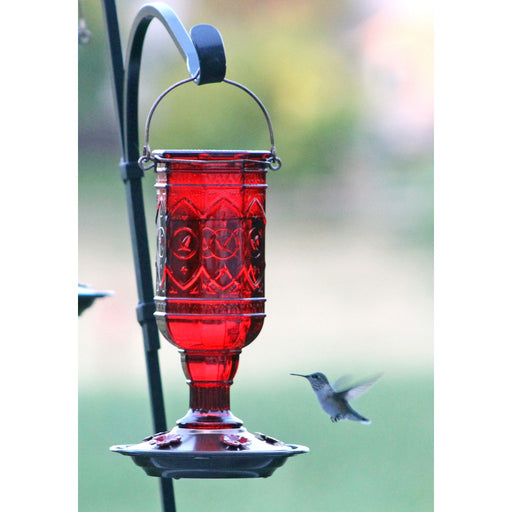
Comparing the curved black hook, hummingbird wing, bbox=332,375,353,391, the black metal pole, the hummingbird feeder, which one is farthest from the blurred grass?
the hummingbird feeder

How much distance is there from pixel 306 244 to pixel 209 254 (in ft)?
38.2

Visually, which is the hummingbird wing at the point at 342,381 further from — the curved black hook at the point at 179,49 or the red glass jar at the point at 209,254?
the red glass jar at the point at 209,254

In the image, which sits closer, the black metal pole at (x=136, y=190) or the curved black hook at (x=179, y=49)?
the curved black hook at (x=179, y=49)

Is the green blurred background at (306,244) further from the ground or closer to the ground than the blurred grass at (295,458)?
further from the ground

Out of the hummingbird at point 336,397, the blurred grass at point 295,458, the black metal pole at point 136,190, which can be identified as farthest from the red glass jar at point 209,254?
the blurred grass at point 295,458

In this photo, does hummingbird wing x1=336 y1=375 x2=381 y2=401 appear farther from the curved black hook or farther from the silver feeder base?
the silver feeder base

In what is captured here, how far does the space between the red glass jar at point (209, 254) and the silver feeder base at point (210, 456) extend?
0.05m

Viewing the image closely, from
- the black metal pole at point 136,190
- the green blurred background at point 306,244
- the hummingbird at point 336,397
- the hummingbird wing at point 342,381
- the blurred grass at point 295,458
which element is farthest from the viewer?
the blurred grass at point 295,458

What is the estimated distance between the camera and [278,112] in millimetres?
10875

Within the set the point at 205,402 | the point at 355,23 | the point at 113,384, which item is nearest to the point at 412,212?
the point at 355,23

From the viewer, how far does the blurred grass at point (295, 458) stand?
38.5 feet

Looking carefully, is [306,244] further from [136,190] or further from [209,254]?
[209,254]

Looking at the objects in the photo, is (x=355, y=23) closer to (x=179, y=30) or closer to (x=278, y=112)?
(x=278, y=112)

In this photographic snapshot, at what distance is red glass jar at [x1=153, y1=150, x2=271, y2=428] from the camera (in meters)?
1.21
